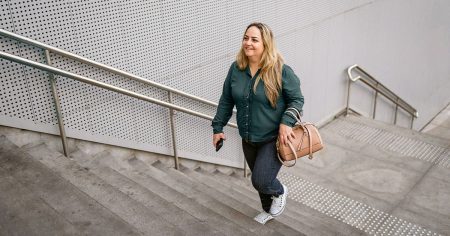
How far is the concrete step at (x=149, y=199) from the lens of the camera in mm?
2748

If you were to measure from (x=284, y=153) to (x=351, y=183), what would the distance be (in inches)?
106

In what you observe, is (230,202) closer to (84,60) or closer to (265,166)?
(265,166)

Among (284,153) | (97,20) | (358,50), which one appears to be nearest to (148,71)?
(97,20)

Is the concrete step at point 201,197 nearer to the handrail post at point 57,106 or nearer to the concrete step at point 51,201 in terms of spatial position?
the handrail post at point 57,106

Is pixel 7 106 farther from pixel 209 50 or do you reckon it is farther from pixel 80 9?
pixel 209 50

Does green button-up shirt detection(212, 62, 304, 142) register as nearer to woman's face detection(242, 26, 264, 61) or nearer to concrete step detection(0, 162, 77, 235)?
woman's face detection(242, 26, 264, 61)

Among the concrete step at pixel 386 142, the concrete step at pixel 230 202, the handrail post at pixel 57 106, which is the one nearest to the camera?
the handrail post at pixel 57 106

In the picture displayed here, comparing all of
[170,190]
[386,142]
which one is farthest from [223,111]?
[386,142]

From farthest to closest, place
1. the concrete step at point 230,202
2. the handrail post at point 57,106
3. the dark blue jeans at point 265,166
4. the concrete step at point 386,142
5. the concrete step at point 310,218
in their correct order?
the concrete step at point 386,142
the concrete step at point 310,218
the concrete step at point 230,202
the handrail post at point 57,106
the dark blue jeans at point 265,166

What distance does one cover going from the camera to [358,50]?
720 centimetres

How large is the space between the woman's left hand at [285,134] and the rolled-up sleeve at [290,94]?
3cm

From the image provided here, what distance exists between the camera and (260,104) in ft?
9.25

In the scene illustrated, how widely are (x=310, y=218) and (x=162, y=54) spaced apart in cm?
211

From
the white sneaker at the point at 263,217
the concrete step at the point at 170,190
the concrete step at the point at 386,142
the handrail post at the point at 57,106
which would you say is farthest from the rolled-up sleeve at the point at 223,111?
the concrete step at the point at 386,142
